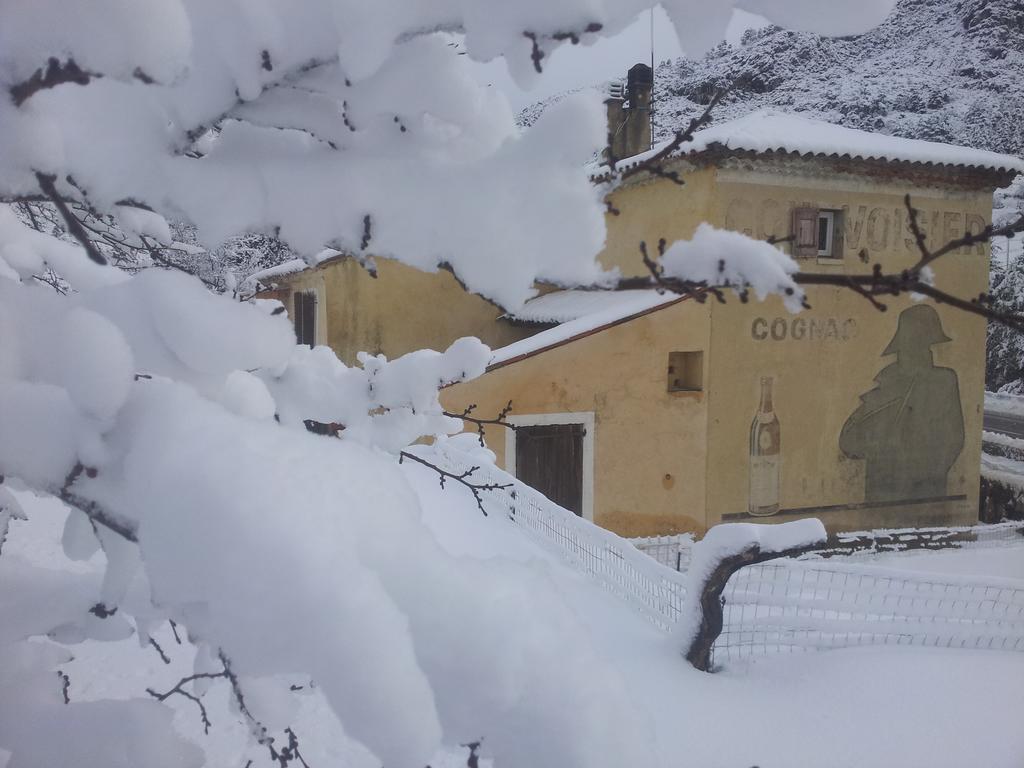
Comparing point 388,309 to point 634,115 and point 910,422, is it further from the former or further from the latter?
point 910,422

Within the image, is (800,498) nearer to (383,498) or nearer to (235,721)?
(235,721)

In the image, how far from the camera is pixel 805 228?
8.23 metres

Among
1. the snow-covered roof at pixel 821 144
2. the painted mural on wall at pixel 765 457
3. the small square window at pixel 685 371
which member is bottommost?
the painted mural on wall at pixel 765 457

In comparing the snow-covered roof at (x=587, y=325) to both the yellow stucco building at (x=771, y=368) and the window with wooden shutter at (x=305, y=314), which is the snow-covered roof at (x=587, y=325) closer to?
the yellow stucco building at (x=771, y=368)

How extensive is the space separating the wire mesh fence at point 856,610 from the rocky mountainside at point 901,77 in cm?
545

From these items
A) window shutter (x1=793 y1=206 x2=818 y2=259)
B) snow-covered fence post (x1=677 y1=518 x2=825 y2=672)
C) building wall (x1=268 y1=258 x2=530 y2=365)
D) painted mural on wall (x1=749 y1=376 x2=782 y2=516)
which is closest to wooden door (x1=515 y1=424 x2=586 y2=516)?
painted mural on wall (x1=749 y1=376 x2=782 y2=516)

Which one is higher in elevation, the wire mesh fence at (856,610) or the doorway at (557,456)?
the doorway at (557,456)

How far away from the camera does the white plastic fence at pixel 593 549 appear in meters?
5.12

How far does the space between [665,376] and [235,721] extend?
5.96 meters

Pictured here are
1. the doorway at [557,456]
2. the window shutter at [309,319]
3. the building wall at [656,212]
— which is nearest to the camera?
the doorway at [557,456]

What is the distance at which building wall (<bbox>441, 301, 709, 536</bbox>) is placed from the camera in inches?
301

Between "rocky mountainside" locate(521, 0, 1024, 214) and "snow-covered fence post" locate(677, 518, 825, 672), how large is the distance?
18.2ft

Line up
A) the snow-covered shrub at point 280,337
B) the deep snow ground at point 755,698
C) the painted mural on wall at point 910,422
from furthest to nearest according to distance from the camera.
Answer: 1. the painted mural on wall at point 910,422
2. the deep snow ground at point 755,698
3. the snow-covered shrub at point 280,337

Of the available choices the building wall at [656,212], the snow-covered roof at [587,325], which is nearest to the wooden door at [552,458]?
the snow-covered roof at [587,325]
